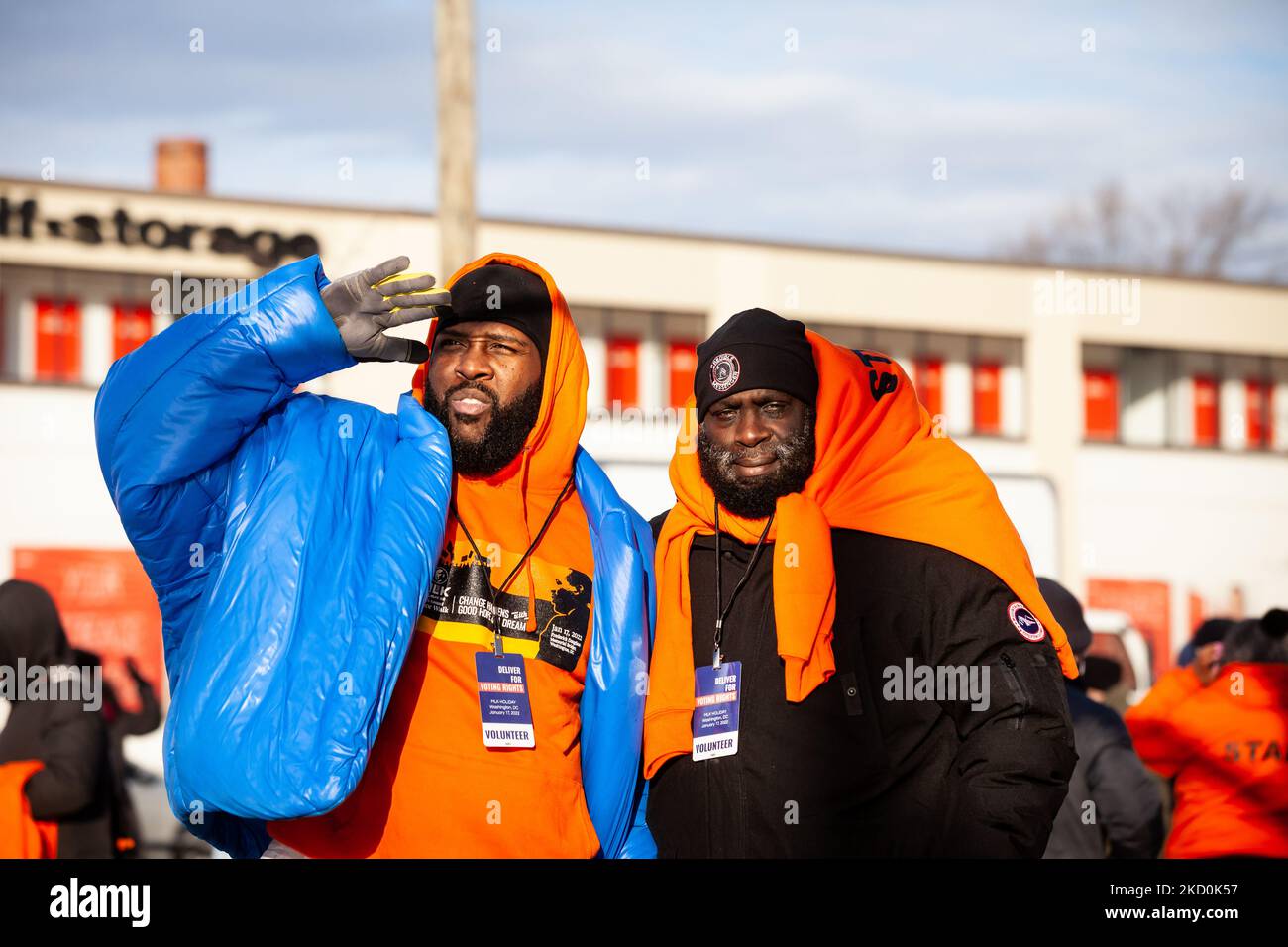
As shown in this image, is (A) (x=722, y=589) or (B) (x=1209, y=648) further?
(B) (x=1209, y=648)

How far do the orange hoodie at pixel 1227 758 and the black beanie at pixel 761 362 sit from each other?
2.78m

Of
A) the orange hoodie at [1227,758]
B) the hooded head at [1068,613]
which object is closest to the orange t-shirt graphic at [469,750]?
the hooded head at [1068,613]

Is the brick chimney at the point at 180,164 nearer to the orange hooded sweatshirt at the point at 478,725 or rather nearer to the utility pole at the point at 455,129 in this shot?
the utility pole at the point at 455,129

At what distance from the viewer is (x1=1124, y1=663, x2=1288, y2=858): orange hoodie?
553 centimetres

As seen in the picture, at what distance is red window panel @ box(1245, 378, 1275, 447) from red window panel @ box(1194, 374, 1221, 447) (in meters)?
0.67

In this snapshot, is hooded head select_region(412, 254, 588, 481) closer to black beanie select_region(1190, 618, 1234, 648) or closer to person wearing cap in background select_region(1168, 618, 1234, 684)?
person wearing cap in background select_region(1168, 618, 1234, 684)

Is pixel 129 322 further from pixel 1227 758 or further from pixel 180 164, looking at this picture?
pixel 1227 758

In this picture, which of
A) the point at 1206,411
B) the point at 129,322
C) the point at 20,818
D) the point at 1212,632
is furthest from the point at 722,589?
the point at 1206,411

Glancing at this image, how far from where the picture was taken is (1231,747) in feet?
18.6

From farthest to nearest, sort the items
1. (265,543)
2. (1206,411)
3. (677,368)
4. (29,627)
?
(1206,411), (677,368), (29,627), (265,543)

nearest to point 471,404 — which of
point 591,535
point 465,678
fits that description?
point 591,535

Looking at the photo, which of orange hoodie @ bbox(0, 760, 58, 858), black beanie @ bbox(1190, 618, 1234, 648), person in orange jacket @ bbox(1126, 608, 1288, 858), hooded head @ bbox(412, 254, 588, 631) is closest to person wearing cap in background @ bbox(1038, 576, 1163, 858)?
person in orange jacket @ bbox(1126, 608, 1288, 858)

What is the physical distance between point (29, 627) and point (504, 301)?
275 centimetres
